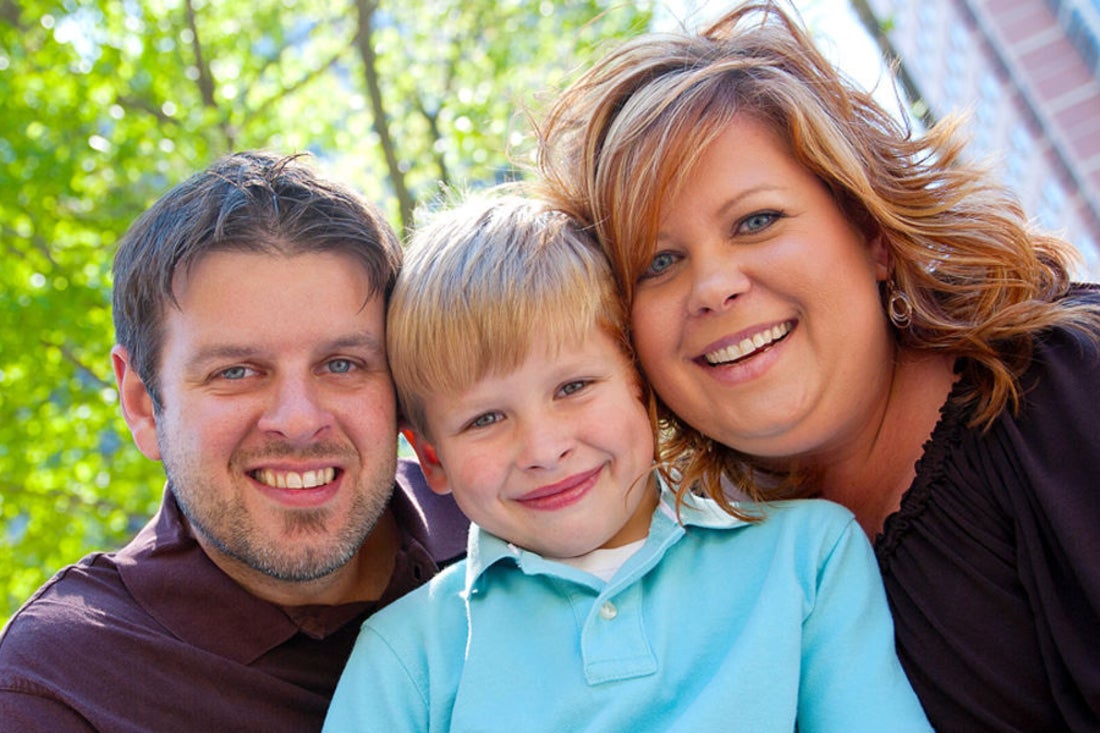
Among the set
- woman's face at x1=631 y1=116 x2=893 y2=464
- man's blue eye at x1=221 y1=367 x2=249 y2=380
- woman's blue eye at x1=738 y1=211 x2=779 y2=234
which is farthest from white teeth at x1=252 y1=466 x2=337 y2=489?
woman's blue eye at x1=738 y1=211 x2=779 y2=234

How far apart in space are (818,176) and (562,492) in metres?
0.82

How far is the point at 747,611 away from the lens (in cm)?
190

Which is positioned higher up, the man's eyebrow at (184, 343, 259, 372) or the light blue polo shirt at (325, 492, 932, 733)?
the man's eyebrow at (184, 343, 259, 372)

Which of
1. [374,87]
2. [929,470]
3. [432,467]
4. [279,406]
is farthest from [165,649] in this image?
A: [374,87]

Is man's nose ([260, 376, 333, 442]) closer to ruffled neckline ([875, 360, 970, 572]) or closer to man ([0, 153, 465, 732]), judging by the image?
man ([0, 153, 465, 732])

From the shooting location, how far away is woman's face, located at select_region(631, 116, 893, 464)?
2.01 meters

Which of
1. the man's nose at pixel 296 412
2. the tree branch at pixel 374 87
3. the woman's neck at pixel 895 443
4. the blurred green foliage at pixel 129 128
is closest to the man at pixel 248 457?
the man's nose at pixel 296 412

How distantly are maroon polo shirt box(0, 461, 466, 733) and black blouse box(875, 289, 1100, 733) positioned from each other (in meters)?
1.20

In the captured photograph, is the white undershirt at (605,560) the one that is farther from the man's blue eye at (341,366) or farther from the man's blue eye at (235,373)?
the man's blue eye at (235,373)

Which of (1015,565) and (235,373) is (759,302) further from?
(235,373)

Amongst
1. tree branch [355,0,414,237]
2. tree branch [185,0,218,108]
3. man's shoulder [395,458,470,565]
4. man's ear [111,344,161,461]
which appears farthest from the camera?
tree branch [185,0,218,108]

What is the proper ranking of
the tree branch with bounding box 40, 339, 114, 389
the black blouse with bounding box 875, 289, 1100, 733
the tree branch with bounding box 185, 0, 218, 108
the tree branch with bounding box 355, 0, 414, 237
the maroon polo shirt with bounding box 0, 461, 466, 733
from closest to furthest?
the black blouse with bounding box 875, 289, 1100, 733 → the maroon polo shirt with bounding box 0, 461, 466, 733 → the tree branch with bounding box 355, 0, 414, 237 → the tree branch with bounding box 40, 339, 114, 389 → the tree branch with bounding box 185, 0, 218, 108

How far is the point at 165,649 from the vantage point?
2.10 meters

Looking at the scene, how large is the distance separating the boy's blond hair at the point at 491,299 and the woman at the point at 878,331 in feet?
0.27
